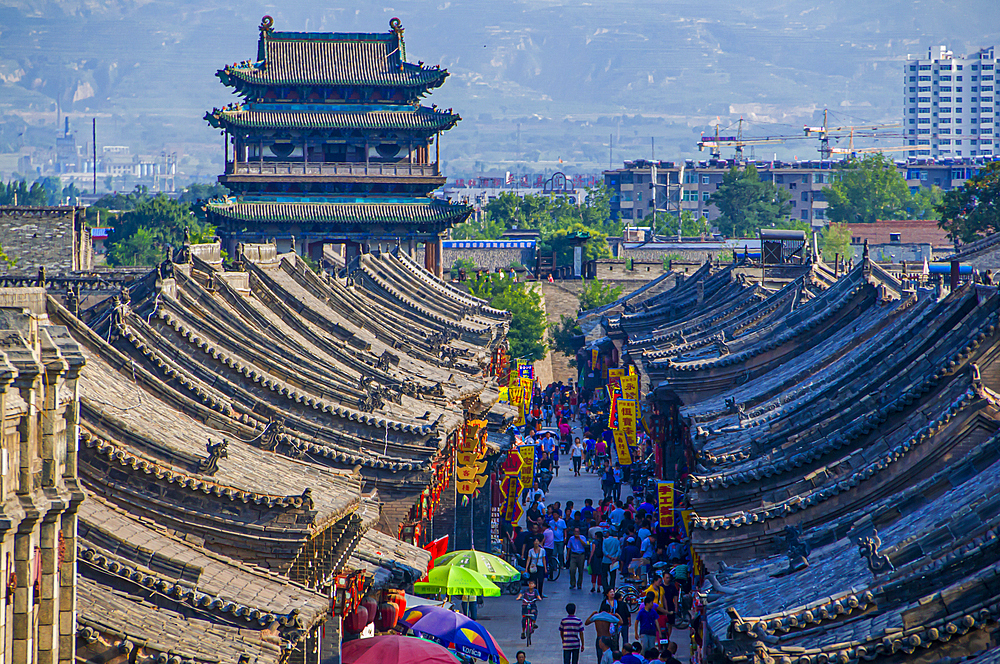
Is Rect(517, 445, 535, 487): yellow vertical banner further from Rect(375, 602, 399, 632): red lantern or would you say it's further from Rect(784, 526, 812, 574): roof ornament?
Rect(784, 526, 812, 574): roof ornament

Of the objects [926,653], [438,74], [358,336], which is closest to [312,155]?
[438,74]

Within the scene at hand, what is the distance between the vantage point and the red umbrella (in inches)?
942

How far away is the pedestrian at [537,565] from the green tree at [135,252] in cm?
9055

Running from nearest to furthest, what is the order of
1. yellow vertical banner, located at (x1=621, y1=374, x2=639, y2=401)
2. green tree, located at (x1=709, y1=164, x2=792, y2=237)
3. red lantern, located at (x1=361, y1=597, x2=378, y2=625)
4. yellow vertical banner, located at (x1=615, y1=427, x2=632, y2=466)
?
red lantern, located at (x1=361, y1=597, x2=378, y2=625) < yellow vertical banner, located at (x1=615, y1=427, x2=632, y2=466) < yellow vertical banner, located at (x1=621, y1=374, x2=639, y2=401) < green tree, located at (x1=709, y1=164, x2=792, y2=237)

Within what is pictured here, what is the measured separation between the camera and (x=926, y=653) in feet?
55.8

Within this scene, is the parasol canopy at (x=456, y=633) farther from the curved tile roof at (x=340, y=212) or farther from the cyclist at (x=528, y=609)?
the curved tile roof at (x=340, y=212)

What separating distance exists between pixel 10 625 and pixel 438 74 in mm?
78363

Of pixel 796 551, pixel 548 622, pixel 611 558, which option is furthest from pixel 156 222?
pixel 796 551

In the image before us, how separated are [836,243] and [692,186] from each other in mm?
67132

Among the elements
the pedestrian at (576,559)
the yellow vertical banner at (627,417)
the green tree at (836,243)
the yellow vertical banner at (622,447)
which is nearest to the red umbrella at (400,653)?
the pedestrian at (576,559)

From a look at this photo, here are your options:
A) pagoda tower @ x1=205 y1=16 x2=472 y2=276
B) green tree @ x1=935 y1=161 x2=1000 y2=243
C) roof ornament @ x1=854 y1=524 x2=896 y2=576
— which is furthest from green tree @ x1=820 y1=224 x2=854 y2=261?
roof ornament @ x1=854 y1=524 x2=896 y2=576

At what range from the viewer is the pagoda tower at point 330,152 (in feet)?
282

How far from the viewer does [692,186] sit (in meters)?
195

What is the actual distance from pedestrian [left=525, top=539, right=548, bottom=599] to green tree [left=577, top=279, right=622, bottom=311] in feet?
179
